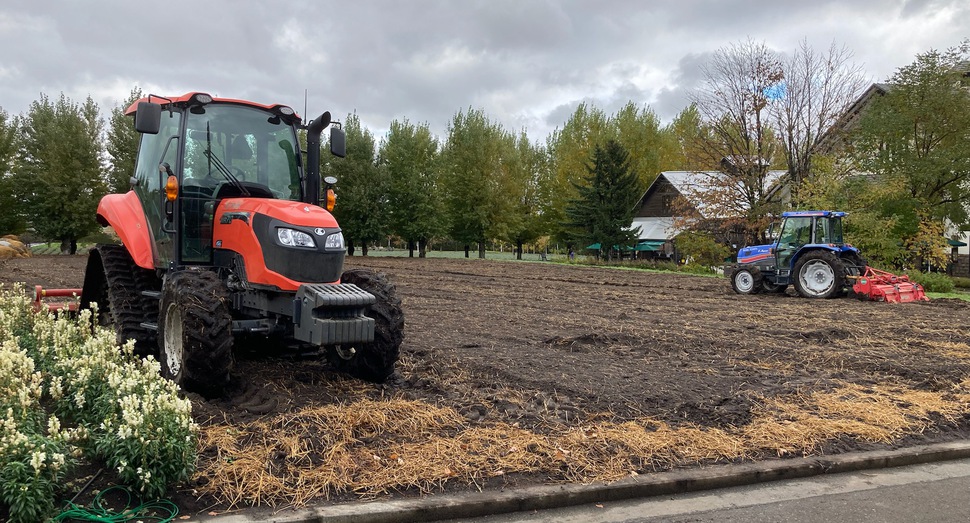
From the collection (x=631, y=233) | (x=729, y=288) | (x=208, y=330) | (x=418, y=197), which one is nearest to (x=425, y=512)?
(x=208, y=330)

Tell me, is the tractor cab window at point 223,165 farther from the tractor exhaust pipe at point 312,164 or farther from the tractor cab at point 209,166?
the tractor exhaust pipe at point 312,164

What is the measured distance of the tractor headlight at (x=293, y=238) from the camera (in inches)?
220

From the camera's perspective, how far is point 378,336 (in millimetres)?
5969

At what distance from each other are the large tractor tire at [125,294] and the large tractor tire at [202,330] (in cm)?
131

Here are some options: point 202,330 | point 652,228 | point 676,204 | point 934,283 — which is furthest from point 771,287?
point 652,228

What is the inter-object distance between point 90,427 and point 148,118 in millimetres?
2557

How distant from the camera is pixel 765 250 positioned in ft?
62.6

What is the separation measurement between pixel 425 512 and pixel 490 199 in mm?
45803

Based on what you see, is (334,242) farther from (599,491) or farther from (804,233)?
(804,233)

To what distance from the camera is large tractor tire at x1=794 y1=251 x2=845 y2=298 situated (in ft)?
56.4

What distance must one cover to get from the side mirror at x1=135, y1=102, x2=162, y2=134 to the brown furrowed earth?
2.24 metres

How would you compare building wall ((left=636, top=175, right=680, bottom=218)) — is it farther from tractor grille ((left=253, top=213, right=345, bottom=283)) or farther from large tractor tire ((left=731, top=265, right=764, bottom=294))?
tractor grille ((left=253, top=213, right=345, bottom=283))

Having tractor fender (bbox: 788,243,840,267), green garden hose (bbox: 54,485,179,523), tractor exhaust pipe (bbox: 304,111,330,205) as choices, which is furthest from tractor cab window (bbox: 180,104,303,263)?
tractor fender (bbox: 788,243,840,267)

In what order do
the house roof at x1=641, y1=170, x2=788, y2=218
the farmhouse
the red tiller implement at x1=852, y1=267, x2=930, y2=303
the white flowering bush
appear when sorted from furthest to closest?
the farmhouse < the house roof at x1=641, y1=170, x2=788, y2=218 < the red tiller implement at x1=852, y1=267, x2=930, y2=303 < the white flowering bush
